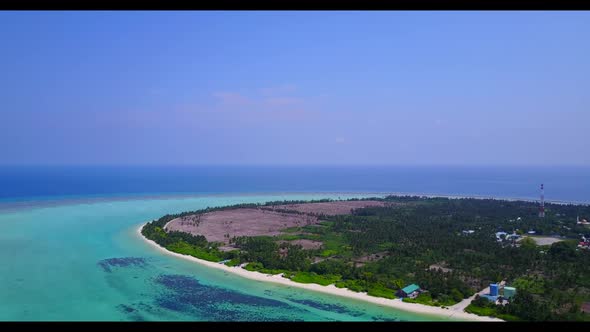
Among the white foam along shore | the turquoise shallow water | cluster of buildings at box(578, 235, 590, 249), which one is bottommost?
the turquoise shallow water

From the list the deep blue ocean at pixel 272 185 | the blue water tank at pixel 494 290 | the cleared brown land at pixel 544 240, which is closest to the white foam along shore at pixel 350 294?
the blue water tank at pixel 494 290

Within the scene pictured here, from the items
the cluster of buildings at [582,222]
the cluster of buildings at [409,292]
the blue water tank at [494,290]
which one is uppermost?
the cluster of buildings at [582,222]

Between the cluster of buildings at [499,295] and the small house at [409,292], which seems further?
the small house at [409,292]

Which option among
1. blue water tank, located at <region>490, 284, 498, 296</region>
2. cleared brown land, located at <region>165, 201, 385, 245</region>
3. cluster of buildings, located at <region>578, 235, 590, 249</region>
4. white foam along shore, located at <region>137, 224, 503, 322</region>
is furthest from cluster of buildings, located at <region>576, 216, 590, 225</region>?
white foam along shore, located at <region>137, 224, 503, 322</region>

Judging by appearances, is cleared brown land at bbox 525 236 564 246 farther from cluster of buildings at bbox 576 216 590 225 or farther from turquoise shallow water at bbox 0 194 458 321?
turquoise shallow water at bbox 0 194 458 321

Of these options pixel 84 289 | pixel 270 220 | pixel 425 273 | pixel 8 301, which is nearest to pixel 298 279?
pixel 425 273

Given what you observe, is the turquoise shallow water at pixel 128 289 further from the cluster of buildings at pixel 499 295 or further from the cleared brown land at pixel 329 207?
the cleared brown land at pixel 329 207

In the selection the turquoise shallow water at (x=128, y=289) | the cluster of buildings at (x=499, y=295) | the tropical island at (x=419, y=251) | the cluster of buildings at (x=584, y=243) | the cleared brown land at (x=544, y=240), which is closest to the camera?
the turquoise shallow water at (x=128, y=289)

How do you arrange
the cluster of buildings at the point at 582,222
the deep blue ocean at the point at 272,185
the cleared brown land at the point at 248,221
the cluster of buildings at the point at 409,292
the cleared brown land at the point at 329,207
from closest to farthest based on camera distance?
the cluster of buildings at the point at 409,292, the cleared brown land at the point at 248,221, the cluster of buildings at the point at 582,222, the cleared brown land at the point at 329,207, the deep blue ocean at the point at 272,185
